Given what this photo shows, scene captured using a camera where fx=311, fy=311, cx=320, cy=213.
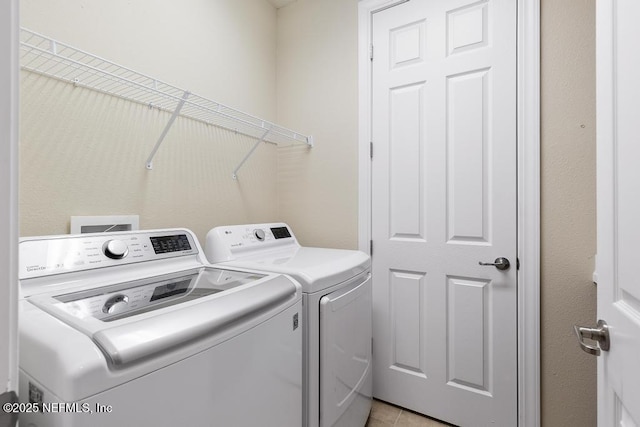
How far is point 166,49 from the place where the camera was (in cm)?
159

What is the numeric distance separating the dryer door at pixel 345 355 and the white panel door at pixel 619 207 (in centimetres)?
82

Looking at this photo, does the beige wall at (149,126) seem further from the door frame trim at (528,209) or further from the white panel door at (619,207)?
the white panel door at (619,207)

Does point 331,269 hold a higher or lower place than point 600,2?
lower

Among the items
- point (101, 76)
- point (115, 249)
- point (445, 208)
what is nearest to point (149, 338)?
point (115, 249)

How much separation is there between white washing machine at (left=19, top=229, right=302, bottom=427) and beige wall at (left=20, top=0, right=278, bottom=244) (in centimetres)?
28

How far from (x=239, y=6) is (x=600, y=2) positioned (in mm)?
1952

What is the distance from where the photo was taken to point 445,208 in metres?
1.78

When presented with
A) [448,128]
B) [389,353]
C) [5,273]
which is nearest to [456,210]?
[448,128]

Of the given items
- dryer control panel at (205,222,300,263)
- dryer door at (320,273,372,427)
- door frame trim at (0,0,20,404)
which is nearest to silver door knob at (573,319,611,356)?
dryer door at (320,273,372,427)

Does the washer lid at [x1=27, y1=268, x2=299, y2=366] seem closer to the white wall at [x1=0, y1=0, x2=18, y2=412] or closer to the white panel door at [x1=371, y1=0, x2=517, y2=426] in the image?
the white wall at [x1=0, y1=0, x2=18, y2=412]

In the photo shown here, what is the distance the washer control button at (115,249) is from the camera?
1132 mm

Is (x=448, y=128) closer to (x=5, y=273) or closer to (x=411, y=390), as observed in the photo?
(x=411, y=390)

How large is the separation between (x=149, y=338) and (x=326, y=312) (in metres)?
0.70

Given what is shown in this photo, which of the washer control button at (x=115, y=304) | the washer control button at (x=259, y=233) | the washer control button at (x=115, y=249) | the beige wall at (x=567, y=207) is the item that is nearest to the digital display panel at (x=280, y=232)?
the washer control button at (x=259, y=233)
